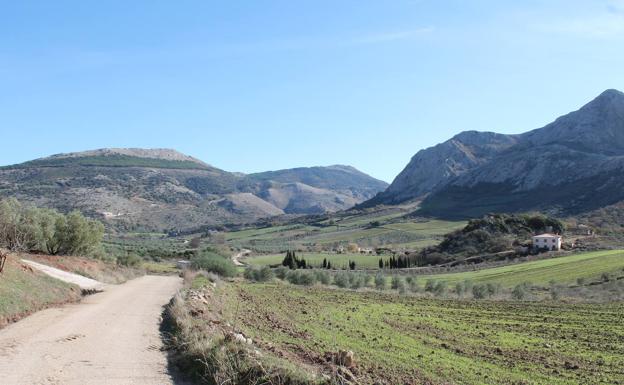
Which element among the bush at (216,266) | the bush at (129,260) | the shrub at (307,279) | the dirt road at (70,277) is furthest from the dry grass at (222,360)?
the bush at (129,260)

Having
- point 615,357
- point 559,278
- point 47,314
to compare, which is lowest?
point 559,278

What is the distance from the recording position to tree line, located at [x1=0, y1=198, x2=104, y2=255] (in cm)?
4391

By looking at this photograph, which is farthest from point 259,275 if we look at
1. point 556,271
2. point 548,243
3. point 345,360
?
point 548,243

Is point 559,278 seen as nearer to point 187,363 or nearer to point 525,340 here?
point 525,340

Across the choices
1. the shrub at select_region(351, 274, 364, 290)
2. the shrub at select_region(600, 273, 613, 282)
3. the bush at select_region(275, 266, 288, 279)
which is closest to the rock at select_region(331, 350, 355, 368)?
the shrub at select_region(351, 274, 364, 290)

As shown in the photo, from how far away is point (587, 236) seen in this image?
130 meters

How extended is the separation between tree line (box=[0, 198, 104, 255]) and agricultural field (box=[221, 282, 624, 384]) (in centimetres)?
1934

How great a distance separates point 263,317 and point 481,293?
3414cm

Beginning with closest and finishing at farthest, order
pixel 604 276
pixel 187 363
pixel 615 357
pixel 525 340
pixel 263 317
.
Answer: pixel 187 363
pixel 615 357
pixel 525 340
pixel 263 317
pixel 604 276

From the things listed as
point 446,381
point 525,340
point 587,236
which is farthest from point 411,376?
point 587,236

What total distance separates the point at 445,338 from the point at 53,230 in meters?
37.7

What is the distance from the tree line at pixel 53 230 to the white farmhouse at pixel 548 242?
90610 millimetres

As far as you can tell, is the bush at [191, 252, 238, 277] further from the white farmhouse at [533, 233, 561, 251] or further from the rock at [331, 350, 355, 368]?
the white farmhouse at [533, 233, 561, 251]

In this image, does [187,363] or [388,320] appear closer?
[187,363]
